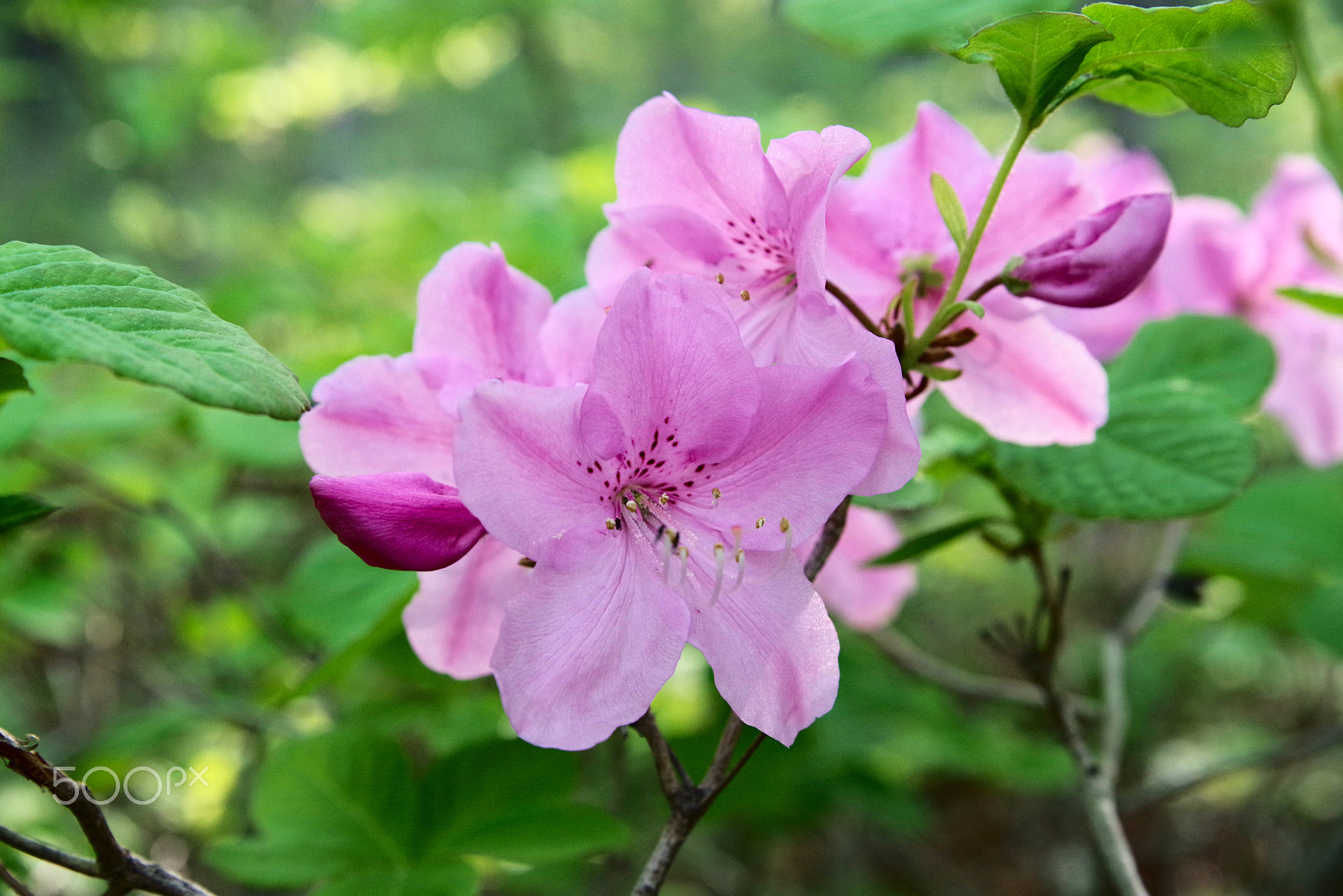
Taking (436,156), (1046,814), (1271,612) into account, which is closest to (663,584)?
(1271,612)

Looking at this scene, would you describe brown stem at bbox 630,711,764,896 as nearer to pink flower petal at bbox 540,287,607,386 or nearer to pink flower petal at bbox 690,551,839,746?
pink flower petal at bbox 690,551,839,746

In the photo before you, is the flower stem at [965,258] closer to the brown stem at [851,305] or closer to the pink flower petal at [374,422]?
the brown stem at [851,305]

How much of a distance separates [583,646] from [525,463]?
0.12 meters

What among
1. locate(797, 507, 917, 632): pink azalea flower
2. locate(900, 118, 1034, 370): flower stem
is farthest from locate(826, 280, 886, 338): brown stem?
locate(797, 507, 917, 632): pink azalea flower

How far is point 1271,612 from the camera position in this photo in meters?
1.78

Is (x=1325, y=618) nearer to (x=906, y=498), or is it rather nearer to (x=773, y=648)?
(x=906, y=498)

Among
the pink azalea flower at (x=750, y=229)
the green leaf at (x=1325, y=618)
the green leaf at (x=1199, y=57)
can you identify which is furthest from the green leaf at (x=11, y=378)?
the green leaf at (x=1325, y=618)

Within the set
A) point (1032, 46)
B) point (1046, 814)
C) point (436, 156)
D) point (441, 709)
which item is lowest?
point (436, 156)

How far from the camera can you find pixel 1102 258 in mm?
718

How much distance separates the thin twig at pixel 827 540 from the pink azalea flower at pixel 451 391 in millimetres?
216

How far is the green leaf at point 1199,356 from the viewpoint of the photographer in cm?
110

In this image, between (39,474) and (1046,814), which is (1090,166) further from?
(1046,814)

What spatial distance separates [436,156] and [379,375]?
1641 cm

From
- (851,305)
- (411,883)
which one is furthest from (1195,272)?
(411,883)
